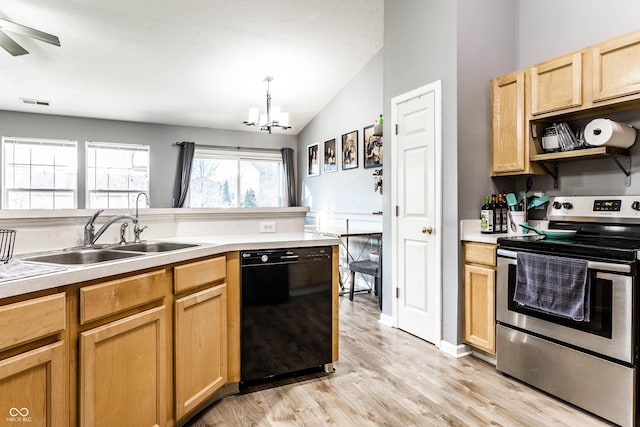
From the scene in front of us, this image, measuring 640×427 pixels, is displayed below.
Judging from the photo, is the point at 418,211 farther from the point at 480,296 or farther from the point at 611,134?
the point at 611,134

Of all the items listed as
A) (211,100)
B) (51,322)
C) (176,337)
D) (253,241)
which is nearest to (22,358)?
(51,322)

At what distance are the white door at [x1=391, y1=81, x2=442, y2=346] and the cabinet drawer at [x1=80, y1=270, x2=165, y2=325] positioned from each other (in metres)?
2.16

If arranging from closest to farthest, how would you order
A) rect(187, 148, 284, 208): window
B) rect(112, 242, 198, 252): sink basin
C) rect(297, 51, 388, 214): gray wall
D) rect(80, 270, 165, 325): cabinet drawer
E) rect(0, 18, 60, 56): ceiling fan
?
1. rect(80, 270, 165, 325): cabinet drawer
2. rect(112, 242, 198, 252): sink basin
3. rect(0, 18, 60, 56): ceiling fan
4. rect(297, 51, 388, 214): gray wall
5. rect(187, 148, 284, 208): window

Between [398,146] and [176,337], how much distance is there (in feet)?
8.31

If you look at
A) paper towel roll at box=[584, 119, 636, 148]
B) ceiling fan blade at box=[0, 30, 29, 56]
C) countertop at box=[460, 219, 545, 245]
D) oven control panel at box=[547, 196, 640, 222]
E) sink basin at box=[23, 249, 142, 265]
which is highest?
ceiling fan blade at box=[0, 30, 29, 56]

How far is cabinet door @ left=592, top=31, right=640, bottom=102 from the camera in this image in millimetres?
2096

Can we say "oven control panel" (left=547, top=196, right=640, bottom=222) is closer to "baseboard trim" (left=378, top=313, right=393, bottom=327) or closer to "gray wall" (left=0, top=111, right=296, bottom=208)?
"baseboard trim" (left=378, top=313, right=393, bottom=327)

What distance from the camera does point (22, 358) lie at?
3.62 ft

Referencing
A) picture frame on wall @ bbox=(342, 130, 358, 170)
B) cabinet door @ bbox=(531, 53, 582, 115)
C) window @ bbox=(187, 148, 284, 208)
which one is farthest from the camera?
window @ bbox=(187, 148, 284, 208)

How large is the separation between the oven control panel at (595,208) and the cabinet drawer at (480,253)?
633mm

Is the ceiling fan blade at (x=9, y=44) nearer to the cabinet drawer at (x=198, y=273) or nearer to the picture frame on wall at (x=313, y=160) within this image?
the cabinet drawer at (x=198, y=273)

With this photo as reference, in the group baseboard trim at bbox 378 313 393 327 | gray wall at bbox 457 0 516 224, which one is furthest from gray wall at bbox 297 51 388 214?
gray wall at bbox 457 0 516 224

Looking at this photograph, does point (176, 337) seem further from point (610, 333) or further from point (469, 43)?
point (469, 43)

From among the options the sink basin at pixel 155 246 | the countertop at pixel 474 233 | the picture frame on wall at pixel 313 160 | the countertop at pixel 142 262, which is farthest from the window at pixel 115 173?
the countertop at pixel 474 233
